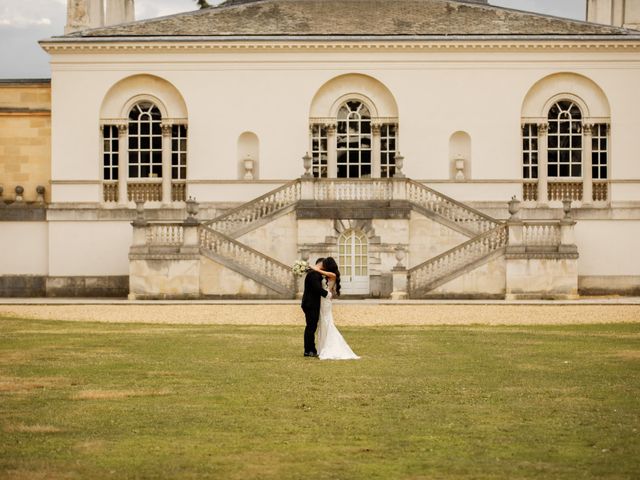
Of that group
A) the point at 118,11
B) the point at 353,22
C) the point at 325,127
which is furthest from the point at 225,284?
the point at 118,11

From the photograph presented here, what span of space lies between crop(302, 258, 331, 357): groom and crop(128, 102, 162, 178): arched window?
25.6 m

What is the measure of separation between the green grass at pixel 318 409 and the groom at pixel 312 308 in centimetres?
44

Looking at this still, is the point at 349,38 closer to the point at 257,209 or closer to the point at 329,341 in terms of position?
the point at 257,209

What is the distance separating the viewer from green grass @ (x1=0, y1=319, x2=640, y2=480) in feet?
41.4

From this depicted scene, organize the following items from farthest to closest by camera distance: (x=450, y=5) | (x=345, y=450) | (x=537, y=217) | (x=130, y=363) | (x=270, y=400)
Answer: (x=450, y=5)
(x=537, y=217)
(x=130, y=363)
(x=270, y=400)
(x=345, y=450)

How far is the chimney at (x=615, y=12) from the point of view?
4991 centimetres

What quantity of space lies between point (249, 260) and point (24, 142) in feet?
37.3

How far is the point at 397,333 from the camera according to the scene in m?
28.4

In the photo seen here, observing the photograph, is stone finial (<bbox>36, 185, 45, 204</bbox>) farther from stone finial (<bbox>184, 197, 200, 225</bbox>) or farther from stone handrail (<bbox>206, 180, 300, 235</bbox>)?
stone handrail (<bbox>206, 180, 300, 235</bbox>)

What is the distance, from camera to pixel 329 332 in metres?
23.0

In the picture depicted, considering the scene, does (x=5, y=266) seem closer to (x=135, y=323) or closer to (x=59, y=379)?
(x=135, y=323)

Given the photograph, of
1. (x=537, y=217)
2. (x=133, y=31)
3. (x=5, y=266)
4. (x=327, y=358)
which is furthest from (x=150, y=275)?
(x=327, y=358)

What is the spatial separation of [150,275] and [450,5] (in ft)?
55.7

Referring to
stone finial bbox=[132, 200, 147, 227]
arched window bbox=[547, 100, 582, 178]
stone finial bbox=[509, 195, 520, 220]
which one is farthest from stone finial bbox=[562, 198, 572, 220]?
stone finial bbox=[132, 200, 147, 227]
